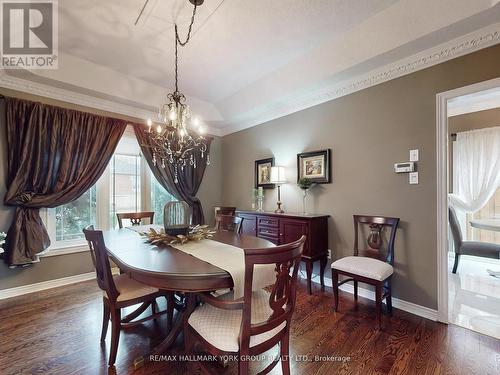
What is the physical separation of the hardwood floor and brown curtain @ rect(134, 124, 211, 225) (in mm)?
2077

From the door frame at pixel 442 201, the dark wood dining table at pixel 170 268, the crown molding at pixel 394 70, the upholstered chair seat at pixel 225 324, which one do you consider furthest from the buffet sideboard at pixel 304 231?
the crown molding at pixel 394 70

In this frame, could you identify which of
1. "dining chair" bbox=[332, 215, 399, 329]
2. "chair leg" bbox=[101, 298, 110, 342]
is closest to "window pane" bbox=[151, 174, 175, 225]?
"chair leg" bbox=[101, 298, 110, 342]

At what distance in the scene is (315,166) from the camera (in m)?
3.17

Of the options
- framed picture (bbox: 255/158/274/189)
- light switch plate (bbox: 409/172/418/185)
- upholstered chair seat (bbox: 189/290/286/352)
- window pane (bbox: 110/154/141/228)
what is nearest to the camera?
upholstered chair seat (bbox: 189/290/286/352)

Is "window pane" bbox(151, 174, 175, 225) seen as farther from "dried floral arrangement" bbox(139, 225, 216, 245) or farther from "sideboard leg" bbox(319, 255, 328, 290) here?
"sideboard leg" bbox(319, 255, 328, 290)

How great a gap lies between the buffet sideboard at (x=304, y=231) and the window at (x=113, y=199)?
199cm

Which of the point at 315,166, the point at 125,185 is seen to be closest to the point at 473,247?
the point at 315,166

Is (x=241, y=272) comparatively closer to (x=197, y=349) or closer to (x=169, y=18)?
(x=197, y=349)

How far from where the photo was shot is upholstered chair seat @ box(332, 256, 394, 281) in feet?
6.81

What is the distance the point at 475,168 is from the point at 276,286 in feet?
15.3

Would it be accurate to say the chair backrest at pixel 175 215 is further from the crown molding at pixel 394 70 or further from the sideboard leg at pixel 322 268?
the crown molding at pixel 394 70

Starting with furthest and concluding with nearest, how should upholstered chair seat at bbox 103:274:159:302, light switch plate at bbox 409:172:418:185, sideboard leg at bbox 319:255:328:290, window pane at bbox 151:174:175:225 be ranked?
window pane at bbox 151:174:175:225
sideboard leg at bbox 319:255:328:290
light switch plate at bbox 409:172:418:185
upholstered chair seat at bbox 103:274:159:302

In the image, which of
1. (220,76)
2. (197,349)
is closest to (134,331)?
(197,349)
